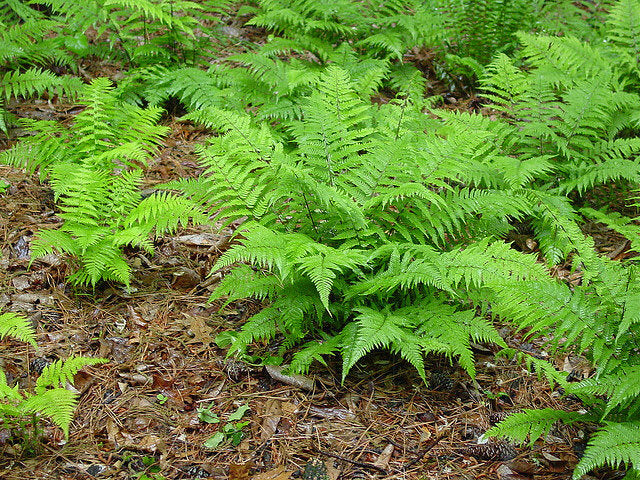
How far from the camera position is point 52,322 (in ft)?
12.1

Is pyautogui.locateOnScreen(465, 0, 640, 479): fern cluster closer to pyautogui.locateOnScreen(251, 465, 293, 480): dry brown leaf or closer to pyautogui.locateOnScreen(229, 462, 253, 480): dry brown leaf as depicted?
pyautogui.locateOnScreen(251, 465, 293, 480): dry brown leaf

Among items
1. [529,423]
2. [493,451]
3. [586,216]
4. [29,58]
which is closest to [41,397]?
[493,451]

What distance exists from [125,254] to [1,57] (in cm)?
→ 245

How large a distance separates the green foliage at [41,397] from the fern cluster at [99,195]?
0.64 meters

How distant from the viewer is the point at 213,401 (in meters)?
3.38

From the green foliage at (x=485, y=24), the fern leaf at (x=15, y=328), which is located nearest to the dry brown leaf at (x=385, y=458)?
the fern leaf at (x=15, y=328)

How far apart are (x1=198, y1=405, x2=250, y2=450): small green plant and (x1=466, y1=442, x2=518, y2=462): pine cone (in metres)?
1.28

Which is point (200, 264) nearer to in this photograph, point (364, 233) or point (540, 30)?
point (364, 233)

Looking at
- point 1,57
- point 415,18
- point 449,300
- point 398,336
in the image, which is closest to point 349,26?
point 415,18

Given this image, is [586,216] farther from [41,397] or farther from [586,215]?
[41,397]

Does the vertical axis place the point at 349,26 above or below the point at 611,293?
above

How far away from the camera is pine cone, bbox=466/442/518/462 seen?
10.4 ft

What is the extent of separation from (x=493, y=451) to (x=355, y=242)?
1.45 metres

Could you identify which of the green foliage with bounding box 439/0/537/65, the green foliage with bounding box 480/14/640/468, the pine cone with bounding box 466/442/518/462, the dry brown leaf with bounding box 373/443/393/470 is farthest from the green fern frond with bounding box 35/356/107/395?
the green foliage with bounding box 439/0/537/65
